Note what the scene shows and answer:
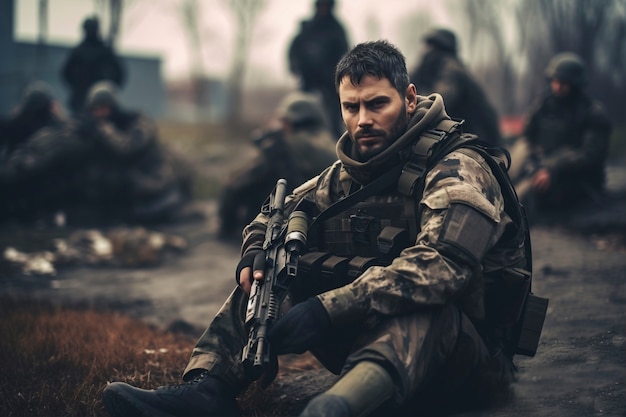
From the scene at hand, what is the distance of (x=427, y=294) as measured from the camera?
2699 mm

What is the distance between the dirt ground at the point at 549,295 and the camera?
3.25m

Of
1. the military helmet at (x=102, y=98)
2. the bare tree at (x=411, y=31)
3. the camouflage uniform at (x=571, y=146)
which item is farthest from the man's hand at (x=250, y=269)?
the bare tree at (x=411, y=31)

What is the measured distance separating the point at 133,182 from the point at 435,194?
7.82 m

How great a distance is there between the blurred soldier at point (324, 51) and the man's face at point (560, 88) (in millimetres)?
2908

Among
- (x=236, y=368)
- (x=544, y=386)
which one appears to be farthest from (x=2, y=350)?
(x=544, y=386)

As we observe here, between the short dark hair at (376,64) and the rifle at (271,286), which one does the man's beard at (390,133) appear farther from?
the rifle at (271,286)

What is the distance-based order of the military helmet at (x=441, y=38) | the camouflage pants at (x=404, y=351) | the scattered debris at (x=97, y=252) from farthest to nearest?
the military helmet at (x=441, y=38)
the scattered debris at (x=97, y=252)
the camouflage pants at (x=404, y=351)

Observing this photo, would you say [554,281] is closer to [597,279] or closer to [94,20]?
[597,279]

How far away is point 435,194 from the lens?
2.88 m

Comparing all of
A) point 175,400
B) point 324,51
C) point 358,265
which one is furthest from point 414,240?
point 324,51

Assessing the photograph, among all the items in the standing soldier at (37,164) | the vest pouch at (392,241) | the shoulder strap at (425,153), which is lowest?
the vest pouch at (392,241)

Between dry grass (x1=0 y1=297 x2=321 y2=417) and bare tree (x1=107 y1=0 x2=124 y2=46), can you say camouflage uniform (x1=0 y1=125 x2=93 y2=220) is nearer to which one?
dry grass (x1=0 y1=297 x2=321 y2=417)

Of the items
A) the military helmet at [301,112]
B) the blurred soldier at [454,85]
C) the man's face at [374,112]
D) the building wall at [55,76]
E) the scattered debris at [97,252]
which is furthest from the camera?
the building wall at [55,76]

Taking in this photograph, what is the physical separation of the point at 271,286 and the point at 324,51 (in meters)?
7.53
